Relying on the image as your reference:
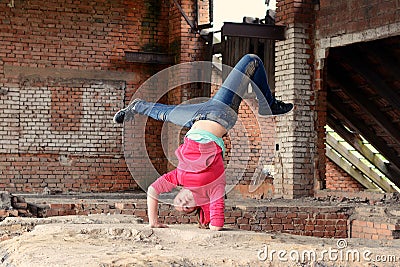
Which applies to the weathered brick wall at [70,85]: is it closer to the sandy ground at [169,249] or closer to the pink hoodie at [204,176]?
the sandy ground at [169,249]

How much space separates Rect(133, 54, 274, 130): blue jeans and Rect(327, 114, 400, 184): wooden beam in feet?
36.4

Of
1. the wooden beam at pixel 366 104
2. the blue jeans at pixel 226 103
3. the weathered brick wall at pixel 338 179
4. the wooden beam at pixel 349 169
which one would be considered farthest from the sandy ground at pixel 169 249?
the weathered brick wall at pixel 338 179

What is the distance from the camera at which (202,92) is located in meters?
16.2

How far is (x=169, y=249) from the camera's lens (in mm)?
4875

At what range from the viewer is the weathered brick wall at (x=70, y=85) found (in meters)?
15.9

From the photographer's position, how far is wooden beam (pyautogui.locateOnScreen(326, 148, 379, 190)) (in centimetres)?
1817

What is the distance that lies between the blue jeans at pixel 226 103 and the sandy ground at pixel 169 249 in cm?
86

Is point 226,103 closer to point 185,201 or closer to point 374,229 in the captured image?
point 185,201

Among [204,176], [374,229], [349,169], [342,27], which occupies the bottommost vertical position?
[374,229]

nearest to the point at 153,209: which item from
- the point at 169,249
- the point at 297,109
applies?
the point at 169,249

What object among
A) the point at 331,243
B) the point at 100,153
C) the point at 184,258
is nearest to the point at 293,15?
the point at 100,153

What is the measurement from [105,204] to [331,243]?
5530 mm

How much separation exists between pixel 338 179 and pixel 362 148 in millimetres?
1465

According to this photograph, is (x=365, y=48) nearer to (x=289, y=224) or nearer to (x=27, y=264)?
(x=289, y=224)
